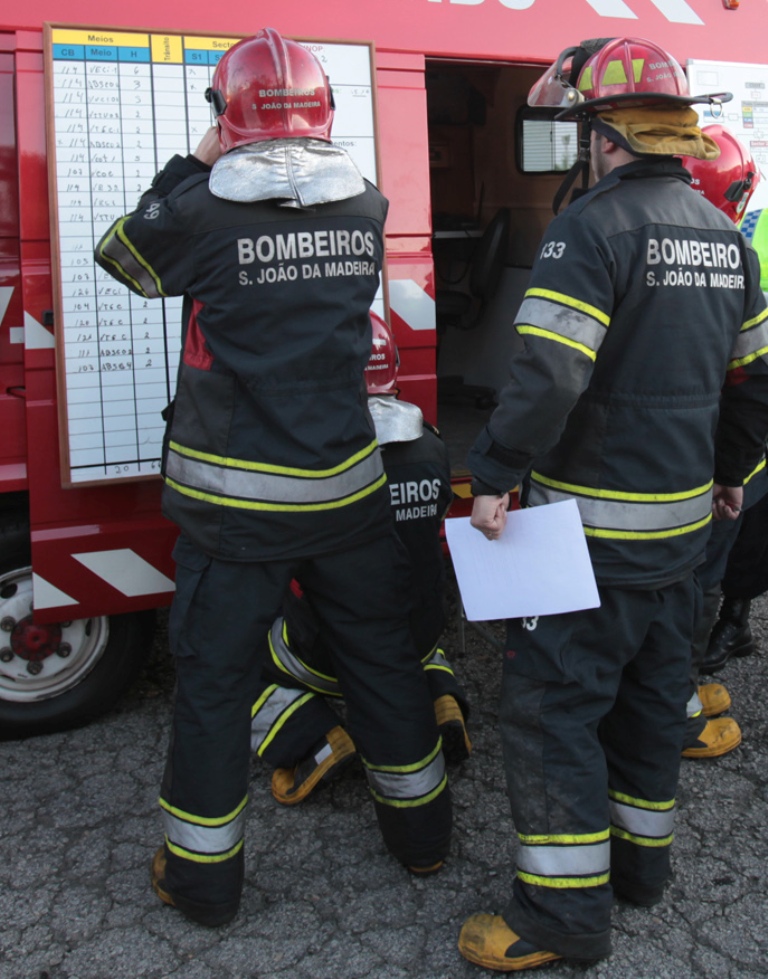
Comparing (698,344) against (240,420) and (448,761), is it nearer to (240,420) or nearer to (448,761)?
(240,420)

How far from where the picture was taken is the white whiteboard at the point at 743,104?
11.9 ft

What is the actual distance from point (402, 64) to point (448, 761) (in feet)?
7.37

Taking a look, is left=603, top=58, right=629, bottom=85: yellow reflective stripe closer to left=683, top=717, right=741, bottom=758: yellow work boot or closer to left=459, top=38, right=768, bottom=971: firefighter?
left=459, top=38, right=768, bottom=971: firefighter

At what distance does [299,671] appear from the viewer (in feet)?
10.2

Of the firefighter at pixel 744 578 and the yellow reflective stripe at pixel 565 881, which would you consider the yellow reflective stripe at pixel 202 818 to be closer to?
the yellow reflective stripe at pixel 565 881

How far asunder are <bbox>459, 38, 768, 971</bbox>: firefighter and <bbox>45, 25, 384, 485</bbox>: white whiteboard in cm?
113

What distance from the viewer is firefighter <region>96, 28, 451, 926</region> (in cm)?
222

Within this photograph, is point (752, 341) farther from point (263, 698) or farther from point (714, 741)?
point (263, 698)

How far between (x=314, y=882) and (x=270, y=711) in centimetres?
55

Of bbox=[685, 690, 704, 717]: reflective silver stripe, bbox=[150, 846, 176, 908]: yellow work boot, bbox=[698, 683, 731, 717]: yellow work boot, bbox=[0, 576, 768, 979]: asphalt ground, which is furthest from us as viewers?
bbox=[698, 683, 731, 717]: yellow work boot

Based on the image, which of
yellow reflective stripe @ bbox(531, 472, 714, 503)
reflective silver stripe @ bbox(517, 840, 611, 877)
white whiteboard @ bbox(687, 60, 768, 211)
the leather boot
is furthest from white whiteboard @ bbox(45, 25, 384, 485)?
the leather boot

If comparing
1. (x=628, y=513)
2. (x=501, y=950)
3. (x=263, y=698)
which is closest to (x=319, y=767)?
(x=263, y=698)

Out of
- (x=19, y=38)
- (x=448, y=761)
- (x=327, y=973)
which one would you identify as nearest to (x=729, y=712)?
(x=448, y=761)

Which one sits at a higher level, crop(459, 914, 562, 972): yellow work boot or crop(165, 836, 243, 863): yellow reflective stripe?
crop(165, 836, 243, 863): yellow reflective stripe
